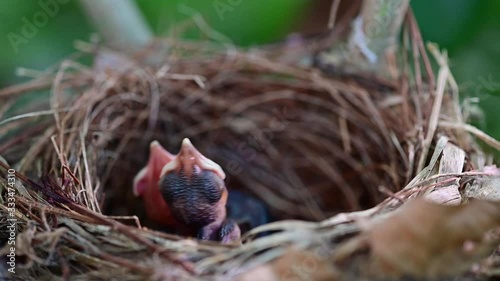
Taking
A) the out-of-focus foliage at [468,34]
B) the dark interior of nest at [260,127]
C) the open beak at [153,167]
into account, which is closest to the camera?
the open beak at [153,167]

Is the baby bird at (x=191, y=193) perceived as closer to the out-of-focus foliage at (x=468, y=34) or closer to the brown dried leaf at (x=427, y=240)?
the brown dried leaf at (x=427, y=240)

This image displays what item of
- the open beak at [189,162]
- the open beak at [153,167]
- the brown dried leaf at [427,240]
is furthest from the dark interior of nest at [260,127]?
the brown dried leaf at [427,240]

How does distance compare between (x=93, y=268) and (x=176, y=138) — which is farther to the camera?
(x=176, y=138)

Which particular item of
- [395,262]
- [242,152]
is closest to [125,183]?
[242,152]

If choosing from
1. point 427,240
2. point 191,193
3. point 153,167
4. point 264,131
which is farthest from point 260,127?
point 427,240

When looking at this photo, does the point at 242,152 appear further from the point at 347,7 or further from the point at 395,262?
the point at 395,262

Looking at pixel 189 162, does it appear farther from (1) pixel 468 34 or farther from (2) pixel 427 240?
(1) pixel 468 34

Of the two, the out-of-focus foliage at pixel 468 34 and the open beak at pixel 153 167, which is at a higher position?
the open beak at pixel 153 167
